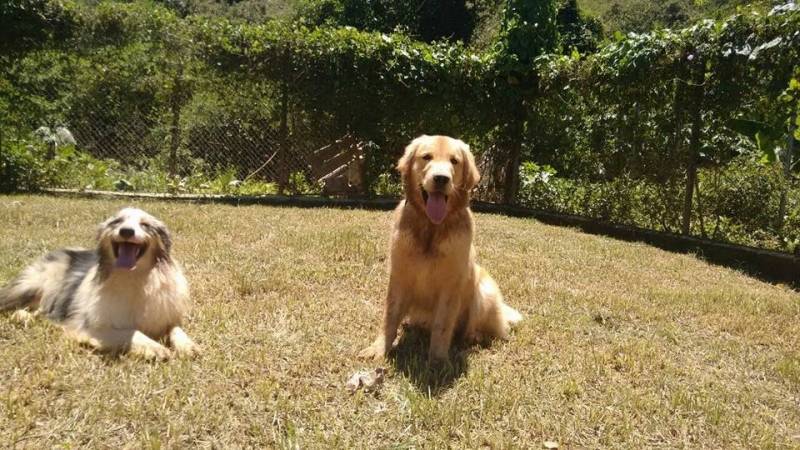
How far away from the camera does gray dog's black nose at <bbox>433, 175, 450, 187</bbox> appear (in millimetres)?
3500

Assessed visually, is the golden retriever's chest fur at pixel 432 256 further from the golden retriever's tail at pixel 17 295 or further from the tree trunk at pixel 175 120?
the tree trunk at pixel 175 120

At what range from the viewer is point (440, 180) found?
11.5ft

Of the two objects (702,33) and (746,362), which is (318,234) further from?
(702,33)

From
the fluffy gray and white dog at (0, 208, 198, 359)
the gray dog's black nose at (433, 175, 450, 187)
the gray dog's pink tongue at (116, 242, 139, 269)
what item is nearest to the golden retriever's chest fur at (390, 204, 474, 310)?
the gray dog's black nose at (433, 175, 450, 187)

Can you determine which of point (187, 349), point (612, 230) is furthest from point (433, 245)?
point (612, 230)

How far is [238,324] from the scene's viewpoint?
4109mm

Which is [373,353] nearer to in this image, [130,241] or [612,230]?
[130,241]

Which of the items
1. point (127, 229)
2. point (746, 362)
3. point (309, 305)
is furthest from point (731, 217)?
point (127, 229)

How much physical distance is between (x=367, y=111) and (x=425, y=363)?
28.3 feet

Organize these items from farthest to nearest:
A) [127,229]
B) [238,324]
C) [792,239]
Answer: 1. [792,239]
2. [238,324]
3. [127,229]

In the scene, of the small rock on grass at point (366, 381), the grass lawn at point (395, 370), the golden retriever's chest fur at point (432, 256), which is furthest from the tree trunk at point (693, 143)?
the small rock on grass at point (366, 381)

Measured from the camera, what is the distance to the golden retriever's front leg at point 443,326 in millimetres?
3828

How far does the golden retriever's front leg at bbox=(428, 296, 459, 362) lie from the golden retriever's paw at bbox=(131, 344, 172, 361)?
1.70 metres

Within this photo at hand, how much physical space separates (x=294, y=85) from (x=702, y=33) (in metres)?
7.42
